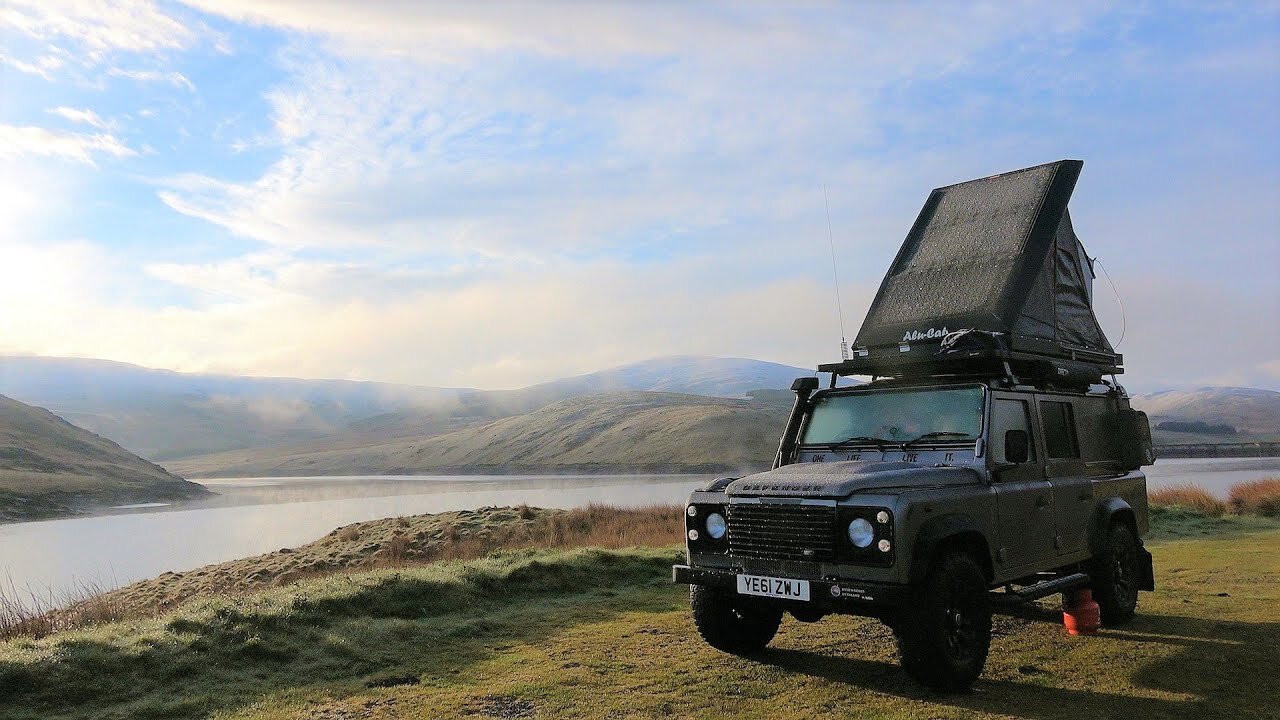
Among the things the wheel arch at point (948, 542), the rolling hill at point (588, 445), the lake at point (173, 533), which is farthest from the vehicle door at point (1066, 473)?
the rolling hill at point (588, 445)

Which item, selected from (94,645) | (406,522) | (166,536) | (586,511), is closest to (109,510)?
(166,536)

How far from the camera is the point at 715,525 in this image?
740 centimetres

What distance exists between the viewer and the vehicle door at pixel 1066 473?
8.17 meters

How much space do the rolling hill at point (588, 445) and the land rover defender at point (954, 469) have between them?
77.5m

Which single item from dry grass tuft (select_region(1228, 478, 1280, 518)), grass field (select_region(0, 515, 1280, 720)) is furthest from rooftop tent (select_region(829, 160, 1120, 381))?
dry grass tuft (select_region(1228, 478, 1280, 518))

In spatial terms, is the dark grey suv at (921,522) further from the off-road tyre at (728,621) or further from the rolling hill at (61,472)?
the rolling hill at (61,472)

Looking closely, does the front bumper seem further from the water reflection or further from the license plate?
the water reflection

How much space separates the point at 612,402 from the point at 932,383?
14040cm

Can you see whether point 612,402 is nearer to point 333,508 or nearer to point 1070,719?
point 333,508

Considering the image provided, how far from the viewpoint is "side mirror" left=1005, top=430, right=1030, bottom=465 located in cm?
720

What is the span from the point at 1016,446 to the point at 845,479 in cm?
182

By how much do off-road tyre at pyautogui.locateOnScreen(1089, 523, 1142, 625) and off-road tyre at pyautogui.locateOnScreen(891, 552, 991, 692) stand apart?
280 cm

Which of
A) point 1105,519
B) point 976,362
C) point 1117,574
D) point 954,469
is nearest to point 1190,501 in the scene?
point 1117,574

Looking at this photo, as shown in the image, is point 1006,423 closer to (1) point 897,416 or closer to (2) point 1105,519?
(1) point 897,416
